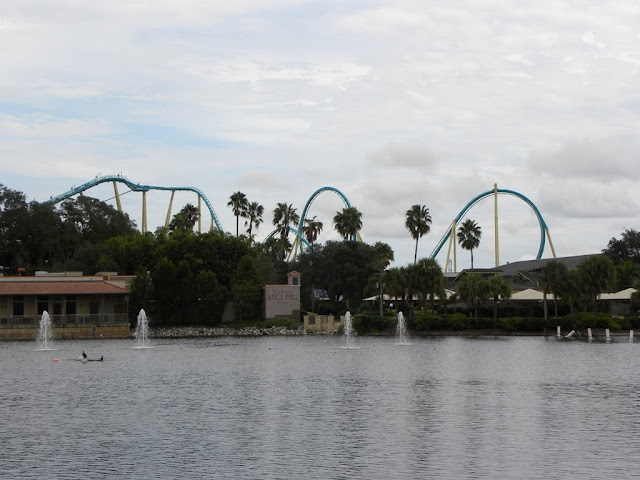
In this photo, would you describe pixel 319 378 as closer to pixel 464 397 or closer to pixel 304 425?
pixel 464 397

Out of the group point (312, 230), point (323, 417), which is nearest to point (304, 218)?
point (312, 230)

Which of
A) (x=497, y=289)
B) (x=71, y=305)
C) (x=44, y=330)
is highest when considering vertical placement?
(x=497, y=289)

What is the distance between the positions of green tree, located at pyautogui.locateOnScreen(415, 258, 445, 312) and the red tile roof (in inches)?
1167

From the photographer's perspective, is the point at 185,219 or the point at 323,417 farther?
the point at 185,219

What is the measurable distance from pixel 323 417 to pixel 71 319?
62483 millimetres

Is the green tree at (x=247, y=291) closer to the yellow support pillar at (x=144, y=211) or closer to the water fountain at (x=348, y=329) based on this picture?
the water fountain at (x=348, y=329)

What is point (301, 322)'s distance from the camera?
106 m

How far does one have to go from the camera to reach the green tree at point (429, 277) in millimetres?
89625

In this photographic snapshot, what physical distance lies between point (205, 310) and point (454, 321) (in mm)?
29318

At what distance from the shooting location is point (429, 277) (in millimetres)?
89875

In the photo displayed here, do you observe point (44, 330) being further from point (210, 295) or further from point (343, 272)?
point (343, 272)

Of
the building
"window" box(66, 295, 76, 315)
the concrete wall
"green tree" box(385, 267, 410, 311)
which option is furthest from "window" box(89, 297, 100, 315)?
"green tree" box(385, 267, 410, 311)

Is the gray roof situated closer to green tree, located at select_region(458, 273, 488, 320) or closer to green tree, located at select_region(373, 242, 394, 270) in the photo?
green tree, located at select_region(373, 242, 394, 270)

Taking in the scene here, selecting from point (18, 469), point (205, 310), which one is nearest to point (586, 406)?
point (18, 469)
